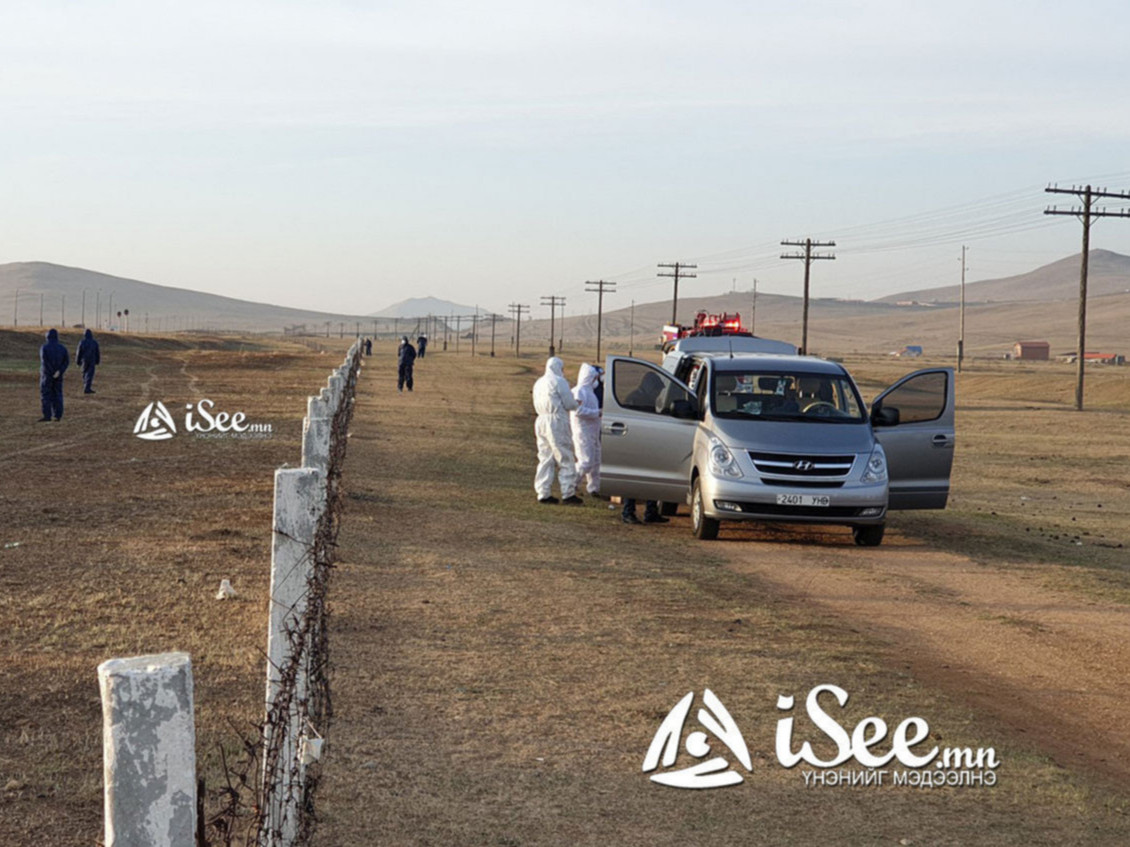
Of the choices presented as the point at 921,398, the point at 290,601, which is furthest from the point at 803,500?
the point at 290,601

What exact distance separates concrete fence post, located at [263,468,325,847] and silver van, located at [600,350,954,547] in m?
8.74

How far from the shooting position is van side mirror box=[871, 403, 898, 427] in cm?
1464

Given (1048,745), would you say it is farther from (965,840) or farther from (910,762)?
(965,840)

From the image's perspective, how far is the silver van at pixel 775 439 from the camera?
1386 cm

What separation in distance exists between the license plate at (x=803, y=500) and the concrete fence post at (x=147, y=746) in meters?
10.9

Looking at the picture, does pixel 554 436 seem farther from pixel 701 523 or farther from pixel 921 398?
pixel 921 398

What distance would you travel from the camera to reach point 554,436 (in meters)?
17.0

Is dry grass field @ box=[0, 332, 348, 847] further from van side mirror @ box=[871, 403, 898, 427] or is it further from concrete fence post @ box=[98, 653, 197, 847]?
van side mirror @ box=[871, 403, 898, 427]

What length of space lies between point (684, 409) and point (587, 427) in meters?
2.72

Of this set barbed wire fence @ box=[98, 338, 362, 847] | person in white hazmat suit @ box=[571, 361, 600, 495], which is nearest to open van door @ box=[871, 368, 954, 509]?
person in white hazmat suit @ box=[571, 361, 600, 495]

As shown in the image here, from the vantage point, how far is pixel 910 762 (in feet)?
22.1

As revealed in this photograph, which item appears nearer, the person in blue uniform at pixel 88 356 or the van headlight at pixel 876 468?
the van headlight at pixel 876 468

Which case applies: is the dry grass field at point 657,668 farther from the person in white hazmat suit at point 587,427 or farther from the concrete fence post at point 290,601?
the person in white hazmat suit at point 587,427

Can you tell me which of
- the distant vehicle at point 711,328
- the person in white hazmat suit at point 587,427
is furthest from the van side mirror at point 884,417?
the distant vehicle at point 711,328
